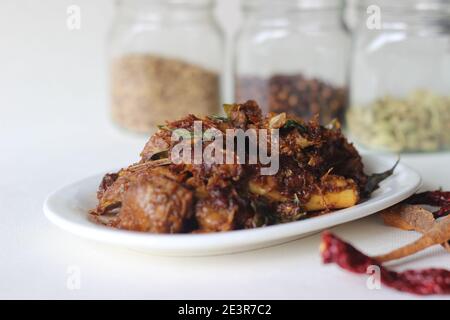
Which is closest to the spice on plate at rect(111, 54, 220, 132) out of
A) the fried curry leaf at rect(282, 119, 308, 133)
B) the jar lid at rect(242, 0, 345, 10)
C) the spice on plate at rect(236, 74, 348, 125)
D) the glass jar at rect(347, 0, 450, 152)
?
the spice on plate at rect(236, 74, 348, 125)

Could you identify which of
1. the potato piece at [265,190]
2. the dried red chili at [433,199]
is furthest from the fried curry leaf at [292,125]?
the dried red chili at [433,199]

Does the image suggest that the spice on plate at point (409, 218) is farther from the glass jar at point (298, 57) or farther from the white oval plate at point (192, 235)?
the glass jar at point (298, 57)

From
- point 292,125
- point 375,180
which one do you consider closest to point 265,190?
point 292,125

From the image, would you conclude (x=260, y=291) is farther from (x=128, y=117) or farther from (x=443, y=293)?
(x=128, y=117)

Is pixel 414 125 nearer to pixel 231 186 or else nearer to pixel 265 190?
pixel 265 190

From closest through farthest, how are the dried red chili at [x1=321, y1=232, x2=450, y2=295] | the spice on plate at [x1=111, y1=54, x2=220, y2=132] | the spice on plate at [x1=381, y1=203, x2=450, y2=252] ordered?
the dried red chili at [x1=321, y1=232, x2=450, y2=295]
the spice on plate at [x1=381, y1=203, x2=450, y2=252]
the spice on plate at [x1=111, y1=54, x2=220, y2=132]

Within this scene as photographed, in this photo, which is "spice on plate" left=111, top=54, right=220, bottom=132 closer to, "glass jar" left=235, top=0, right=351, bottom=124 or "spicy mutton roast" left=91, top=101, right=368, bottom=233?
"glass jar" left=235, top=0, right=351, bottom=124

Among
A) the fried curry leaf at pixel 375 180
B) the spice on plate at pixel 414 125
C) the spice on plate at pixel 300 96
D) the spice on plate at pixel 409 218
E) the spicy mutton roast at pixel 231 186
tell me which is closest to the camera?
the spicy mutton roast at pixel 231 186
